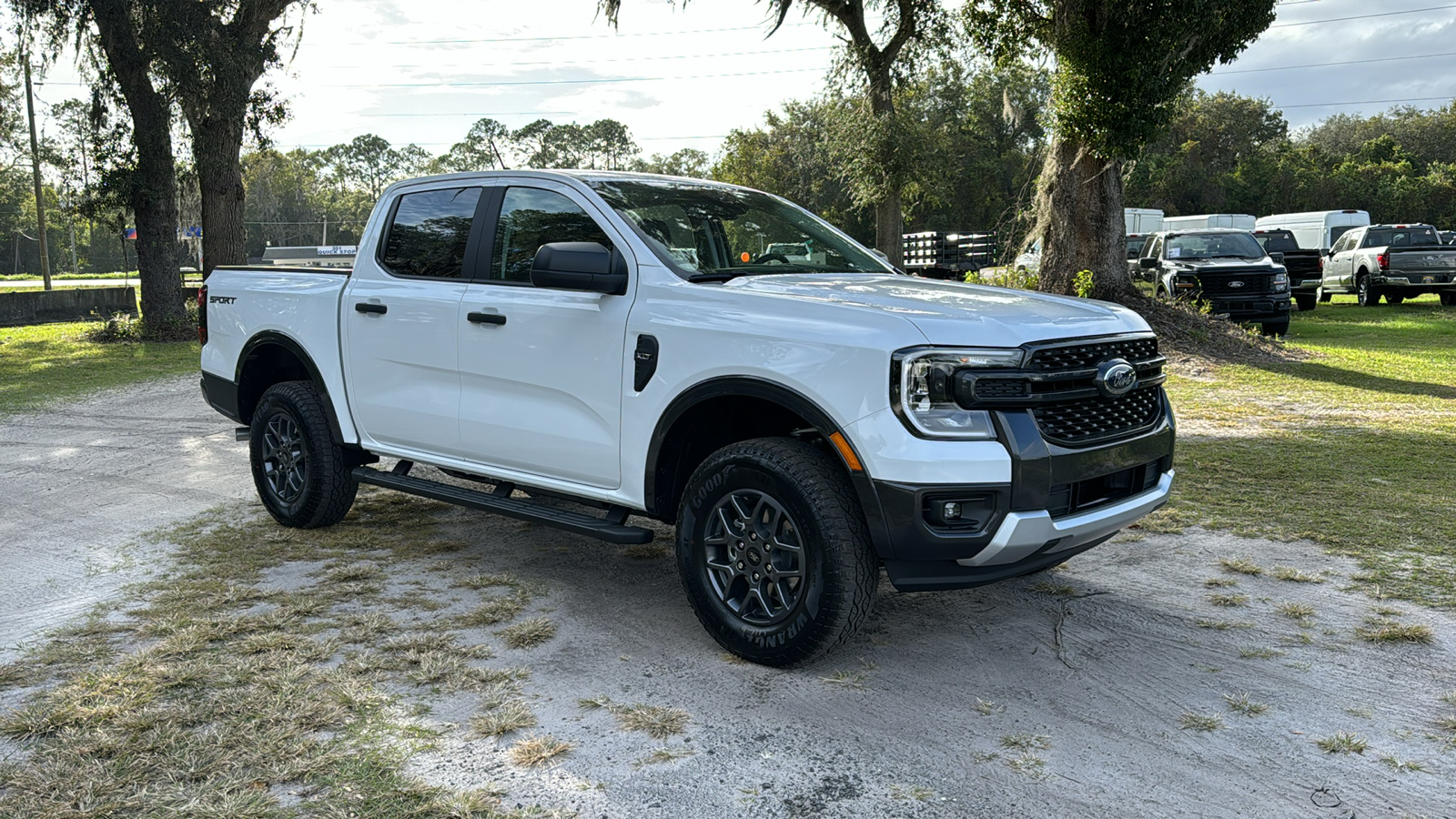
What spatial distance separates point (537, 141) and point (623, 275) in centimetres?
10576

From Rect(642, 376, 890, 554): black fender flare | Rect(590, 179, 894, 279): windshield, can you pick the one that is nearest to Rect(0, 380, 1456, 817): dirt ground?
Rect(642, 376, 890, 554): black fender flare

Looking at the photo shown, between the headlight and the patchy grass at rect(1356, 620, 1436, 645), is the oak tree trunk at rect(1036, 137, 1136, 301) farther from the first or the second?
the headlight

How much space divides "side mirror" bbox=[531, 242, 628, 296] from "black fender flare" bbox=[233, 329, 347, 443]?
2.06 m

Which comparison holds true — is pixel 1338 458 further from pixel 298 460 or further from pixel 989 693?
pixel 298 460

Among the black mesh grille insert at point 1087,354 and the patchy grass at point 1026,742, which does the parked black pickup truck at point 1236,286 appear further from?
the patchy grass at point 1026,742

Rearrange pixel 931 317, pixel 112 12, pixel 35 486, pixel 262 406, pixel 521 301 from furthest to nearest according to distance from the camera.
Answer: pixel 112 12 < pixel 35 486 < pixel 262 406 < pixel 521 301 < pixel 931 317

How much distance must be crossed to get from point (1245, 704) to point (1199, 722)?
0.81ft

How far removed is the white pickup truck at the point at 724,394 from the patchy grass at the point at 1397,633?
40.2 inches

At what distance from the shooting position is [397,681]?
3904 mm

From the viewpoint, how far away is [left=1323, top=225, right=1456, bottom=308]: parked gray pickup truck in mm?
22969

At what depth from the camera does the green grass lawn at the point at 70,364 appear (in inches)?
522

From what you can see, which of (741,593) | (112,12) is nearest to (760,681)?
(741,593)

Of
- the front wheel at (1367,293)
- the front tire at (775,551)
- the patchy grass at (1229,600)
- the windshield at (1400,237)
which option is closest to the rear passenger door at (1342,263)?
the windshield at (1400,237)

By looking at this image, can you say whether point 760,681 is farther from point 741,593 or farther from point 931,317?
point 931,317
